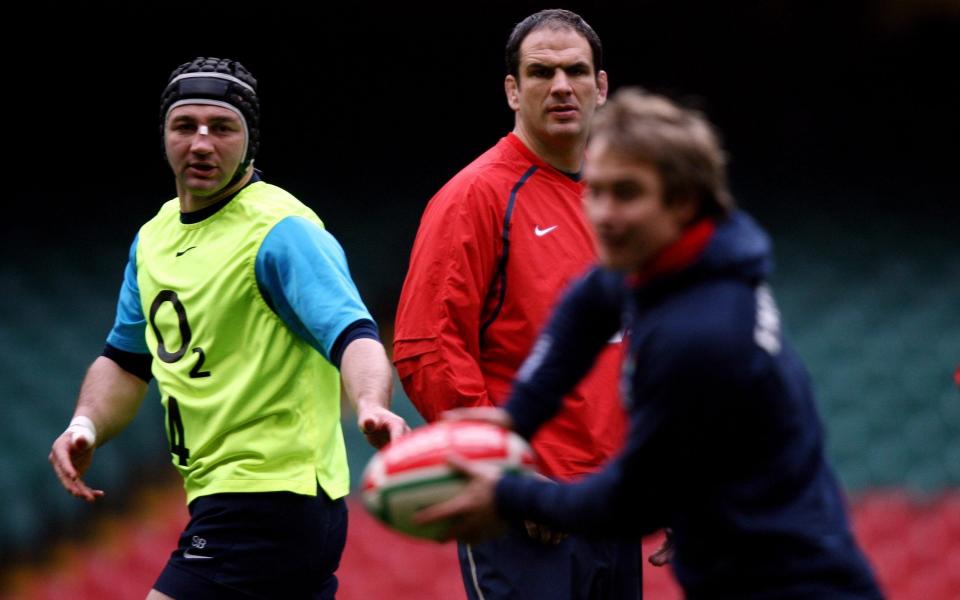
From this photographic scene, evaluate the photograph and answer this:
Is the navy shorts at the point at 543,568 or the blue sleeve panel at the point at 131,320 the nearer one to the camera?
the navy shorts at the point at 543,568

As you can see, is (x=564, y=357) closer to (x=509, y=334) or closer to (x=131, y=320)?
(x=509, y=334)

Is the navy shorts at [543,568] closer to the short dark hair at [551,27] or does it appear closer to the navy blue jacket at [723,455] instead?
the navy blue jacket at [723,455]

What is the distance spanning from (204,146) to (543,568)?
1425 millimetres

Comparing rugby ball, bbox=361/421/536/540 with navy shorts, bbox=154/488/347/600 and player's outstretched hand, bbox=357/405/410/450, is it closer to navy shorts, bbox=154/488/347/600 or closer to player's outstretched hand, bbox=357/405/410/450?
player's outstretched hand, bbox=357/405/410/450

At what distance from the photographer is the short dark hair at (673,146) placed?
239 cm

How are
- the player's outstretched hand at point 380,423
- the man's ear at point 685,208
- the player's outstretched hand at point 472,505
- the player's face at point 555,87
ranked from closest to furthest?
the man's ear at point 685,208 < the player's outstretched hand at point 472,505 < the player's outstretched hand at point 380,423 < the player's face at point 555,87

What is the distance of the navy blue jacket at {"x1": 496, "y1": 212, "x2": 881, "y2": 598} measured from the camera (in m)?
2.31

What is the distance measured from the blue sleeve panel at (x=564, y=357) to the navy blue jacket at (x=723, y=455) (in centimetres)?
22

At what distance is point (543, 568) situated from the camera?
11.7 feet

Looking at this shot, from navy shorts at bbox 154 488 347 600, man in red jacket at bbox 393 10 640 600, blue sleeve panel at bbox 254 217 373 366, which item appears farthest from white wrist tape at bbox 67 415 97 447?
man in red jacket at bbox 393 10 640 600

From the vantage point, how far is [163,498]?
8.68 m

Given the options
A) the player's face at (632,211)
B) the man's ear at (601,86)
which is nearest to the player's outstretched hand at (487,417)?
the player's face at (632,211)

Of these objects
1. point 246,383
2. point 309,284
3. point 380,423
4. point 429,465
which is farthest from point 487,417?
point 246,383

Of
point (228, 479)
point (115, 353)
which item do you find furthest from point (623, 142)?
point (115, 353)
